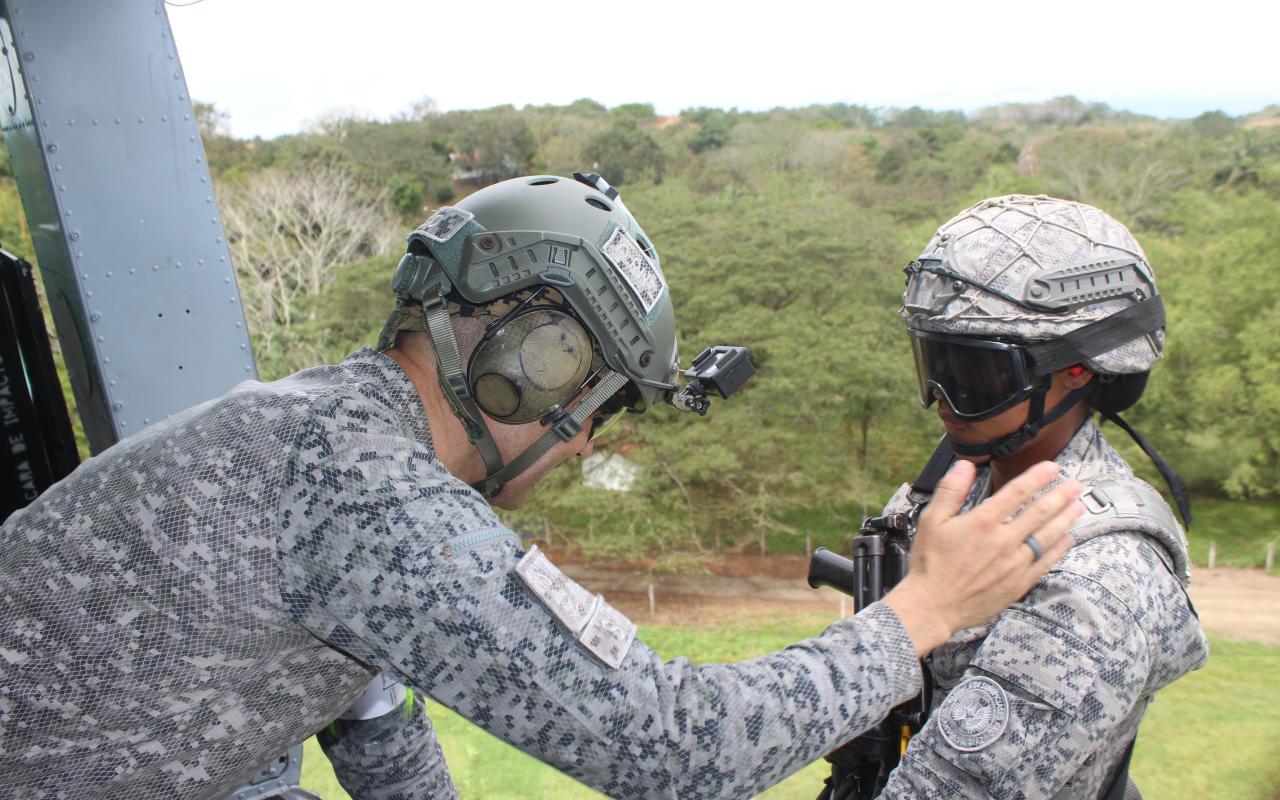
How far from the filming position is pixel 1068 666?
5.62 feet

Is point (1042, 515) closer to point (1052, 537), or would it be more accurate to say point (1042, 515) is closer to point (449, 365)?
point (1052, 537)

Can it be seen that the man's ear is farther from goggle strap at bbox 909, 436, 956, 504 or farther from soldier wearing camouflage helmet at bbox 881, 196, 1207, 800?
goggle strap at bbox 909, 436, 956, 504

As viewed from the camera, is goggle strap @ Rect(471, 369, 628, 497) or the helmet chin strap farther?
the helmet chin strap

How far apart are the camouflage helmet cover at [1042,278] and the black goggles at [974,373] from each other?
0.03 meters

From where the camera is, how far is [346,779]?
2.36 metres

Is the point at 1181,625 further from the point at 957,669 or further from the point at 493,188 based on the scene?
the point at 493,188

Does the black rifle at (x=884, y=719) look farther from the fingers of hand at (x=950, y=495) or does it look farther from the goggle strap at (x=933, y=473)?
the fingers of hand at (x=950, y=495)

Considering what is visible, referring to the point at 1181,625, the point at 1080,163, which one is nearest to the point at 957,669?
the point at 1181,625

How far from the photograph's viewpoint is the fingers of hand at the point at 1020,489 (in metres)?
1.54

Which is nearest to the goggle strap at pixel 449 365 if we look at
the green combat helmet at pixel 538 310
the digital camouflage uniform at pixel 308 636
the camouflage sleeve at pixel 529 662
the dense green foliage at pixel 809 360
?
the green combat helmet at pixel 538 310

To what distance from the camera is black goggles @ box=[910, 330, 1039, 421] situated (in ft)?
6.59

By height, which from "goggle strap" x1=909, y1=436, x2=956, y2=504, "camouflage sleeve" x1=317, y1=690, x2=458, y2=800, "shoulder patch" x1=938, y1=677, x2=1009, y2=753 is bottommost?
"camouflage sleeve" x1=317, y1=690, x2=458, y2=800

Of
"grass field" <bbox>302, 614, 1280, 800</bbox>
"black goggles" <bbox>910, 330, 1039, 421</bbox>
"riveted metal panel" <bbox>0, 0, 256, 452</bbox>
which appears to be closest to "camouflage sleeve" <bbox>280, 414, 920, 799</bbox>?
"black goggles" <bbox>910, 330, 1039, 421</bbox>

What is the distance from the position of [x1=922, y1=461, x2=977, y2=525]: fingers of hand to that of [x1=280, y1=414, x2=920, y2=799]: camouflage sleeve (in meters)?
0.20
